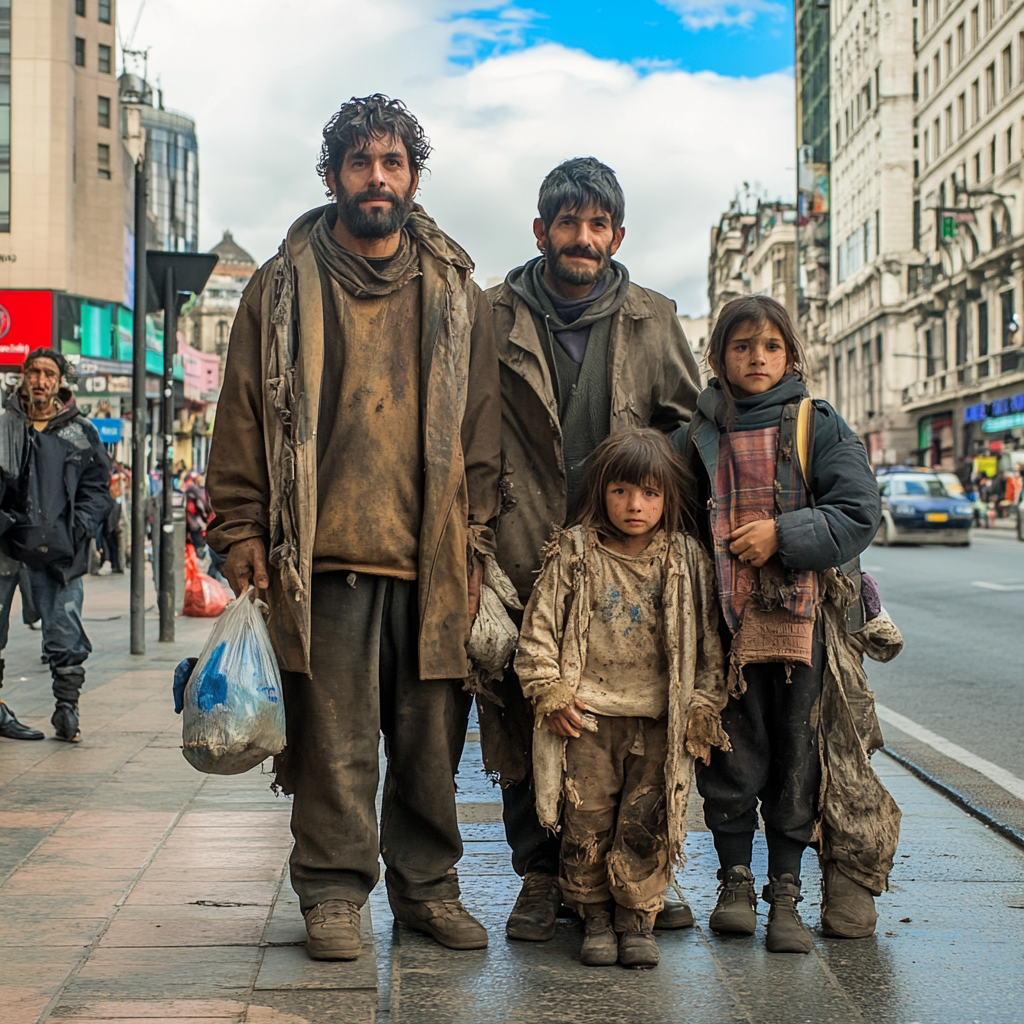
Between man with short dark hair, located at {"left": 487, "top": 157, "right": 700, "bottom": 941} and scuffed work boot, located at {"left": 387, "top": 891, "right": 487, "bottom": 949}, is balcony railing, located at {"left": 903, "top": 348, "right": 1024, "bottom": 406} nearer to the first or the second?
man with short dark hair, located at {"left": 487, "top": 157, "right": 700, "bottom": 941}

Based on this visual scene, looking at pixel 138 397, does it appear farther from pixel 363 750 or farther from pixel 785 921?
pixel 785 921

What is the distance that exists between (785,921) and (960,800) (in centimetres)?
233

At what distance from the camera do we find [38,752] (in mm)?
6902

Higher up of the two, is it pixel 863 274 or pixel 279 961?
pixel 863 274

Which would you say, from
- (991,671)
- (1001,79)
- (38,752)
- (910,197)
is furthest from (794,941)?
(910,197)

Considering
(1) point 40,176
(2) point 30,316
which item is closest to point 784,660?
(2) point 30,316

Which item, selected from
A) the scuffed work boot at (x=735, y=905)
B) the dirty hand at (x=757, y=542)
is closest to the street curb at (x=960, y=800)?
the scuffed work boot at (x=735, y=905)

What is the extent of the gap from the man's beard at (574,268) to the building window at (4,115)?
42.4 m

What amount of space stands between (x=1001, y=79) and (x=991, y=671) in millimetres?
45178

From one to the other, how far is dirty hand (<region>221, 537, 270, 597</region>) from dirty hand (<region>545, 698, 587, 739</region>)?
87 centimetres

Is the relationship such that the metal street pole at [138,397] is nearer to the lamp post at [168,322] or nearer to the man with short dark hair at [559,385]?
the lamp post at [168,322]

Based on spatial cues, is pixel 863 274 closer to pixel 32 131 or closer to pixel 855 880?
pixel 32 131

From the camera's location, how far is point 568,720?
12.6 ft

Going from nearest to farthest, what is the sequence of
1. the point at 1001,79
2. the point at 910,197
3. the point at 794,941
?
the point at 794,941, the point at 1001,79, the point at 910,197
